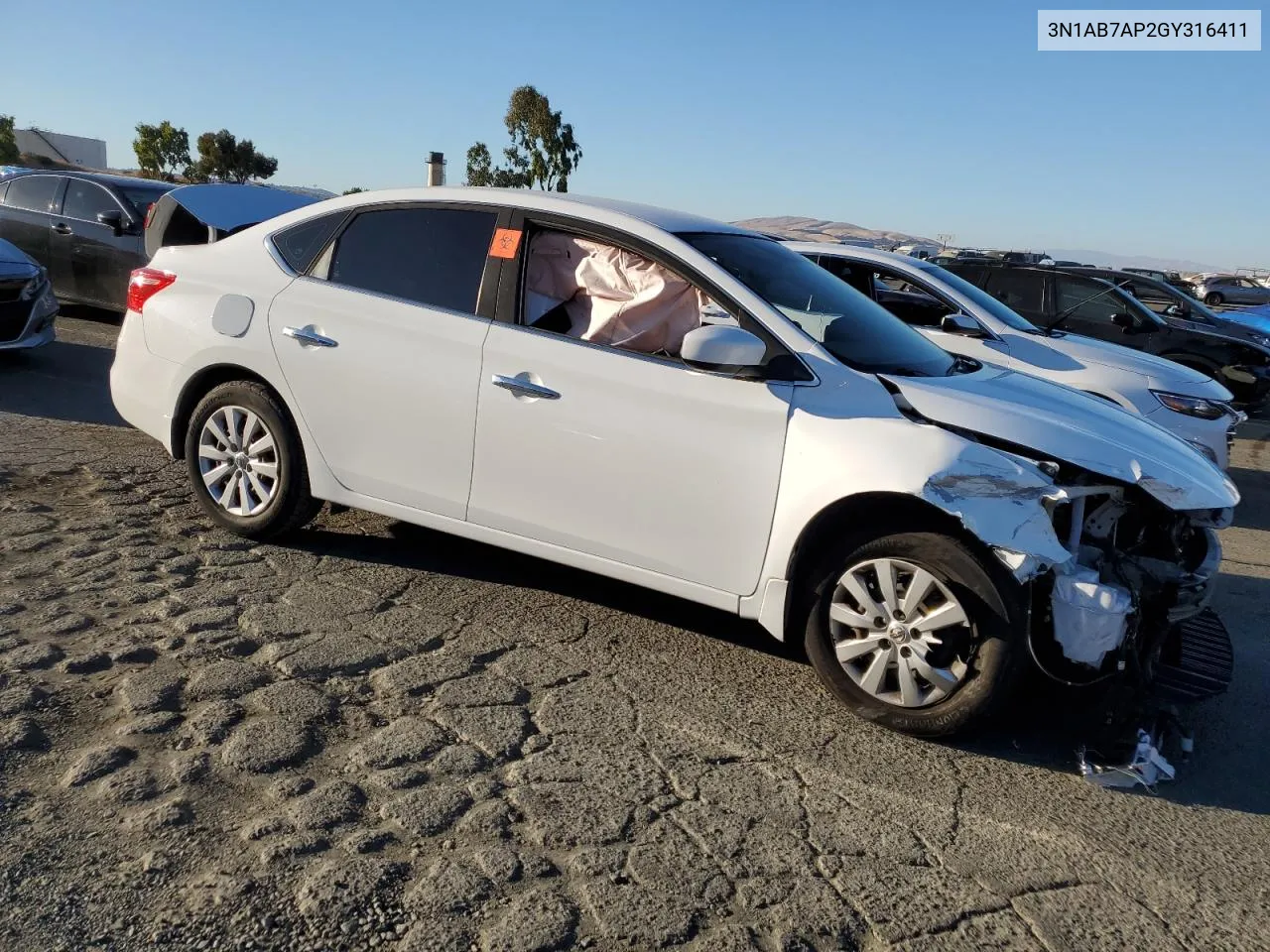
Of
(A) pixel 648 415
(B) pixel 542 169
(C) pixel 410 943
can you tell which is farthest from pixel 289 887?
(B) pixel 542 169

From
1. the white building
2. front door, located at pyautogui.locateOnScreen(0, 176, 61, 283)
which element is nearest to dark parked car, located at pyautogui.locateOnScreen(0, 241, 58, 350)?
front door, located at pyautogui.locateOnScreen(0, 176, 61, 283)

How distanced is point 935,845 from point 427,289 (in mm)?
3010

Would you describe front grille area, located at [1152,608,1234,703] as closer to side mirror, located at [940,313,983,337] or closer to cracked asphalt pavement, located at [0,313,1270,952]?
cracked asphalt pavement, located at [0,313,1270,952]

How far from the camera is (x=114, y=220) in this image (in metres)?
10.7

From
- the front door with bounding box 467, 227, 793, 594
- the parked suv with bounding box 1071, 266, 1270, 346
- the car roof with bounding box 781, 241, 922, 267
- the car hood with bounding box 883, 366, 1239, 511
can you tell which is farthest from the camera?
the parked suv with bounding box 1071, 266, 1270, 346

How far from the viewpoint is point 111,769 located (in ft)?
9.82

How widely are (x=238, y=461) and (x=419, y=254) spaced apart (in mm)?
1339

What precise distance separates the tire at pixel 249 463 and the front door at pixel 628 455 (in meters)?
1.01

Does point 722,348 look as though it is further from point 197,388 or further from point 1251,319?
point 1251,319

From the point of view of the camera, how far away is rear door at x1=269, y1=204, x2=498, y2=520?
437cm

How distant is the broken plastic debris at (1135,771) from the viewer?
350 cm

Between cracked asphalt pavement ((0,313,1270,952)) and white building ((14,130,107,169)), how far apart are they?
8383 centimetres

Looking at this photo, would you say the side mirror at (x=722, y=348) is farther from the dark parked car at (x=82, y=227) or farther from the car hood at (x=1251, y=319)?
the car hood at (x=1251, y=319)

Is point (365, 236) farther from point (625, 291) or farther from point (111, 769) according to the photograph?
point (111, 769)
